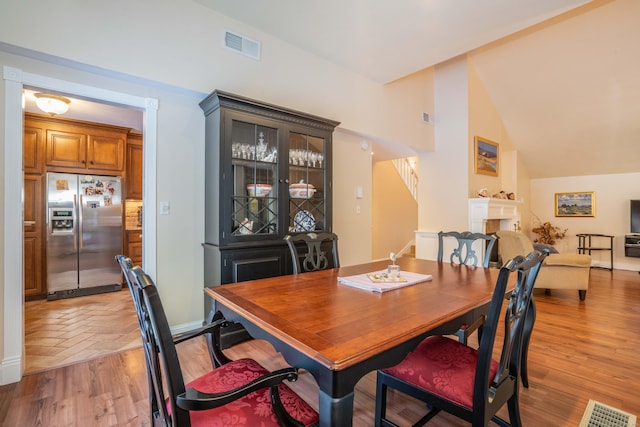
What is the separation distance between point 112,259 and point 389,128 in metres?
4.32

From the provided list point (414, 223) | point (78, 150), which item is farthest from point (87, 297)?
point (414, 223)

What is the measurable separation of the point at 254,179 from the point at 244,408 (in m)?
2.04

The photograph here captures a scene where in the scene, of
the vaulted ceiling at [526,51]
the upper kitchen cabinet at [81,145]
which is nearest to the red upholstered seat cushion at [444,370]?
the vaulted ceiling at [526,51]

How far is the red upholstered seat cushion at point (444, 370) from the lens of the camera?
123cm

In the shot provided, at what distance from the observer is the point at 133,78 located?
2.47m

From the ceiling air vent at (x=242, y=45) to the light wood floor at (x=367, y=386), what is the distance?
273 centimetres

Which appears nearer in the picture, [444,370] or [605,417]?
[444,370]

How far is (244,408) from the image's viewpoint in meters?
1.05

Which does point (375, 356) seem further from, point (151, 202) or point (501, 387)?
point (151, 202)

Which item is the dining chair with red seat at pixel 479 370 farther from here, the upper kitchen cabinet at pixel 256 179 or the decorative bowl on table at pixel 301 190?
the decorative bowl on table at pixel 301 190

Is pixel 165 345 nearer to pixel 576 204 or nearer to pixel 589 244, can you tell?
pixel 589 244

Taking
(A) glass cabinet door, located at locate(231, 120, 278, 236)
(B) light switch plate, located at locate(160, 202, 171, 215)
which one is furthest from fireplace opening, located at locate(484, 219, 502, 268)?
(B) light switch plate, located at locate(160, 202, 171, 215)

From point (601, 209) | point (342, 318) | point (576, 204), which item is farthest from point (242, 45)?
point (601, 209)

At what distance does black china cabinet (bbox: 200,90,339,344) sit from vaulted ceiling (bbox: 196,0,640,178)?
2.90 ft
